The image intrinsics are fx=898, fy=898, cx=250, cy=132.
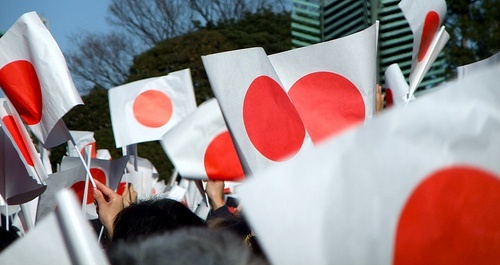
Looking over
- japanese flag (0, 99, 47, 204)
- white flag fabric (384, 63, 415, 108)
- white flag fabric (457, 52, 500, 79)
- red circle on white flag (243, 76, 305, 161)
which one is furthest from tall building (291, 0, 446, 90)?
red circle on white flag (243, 76, 305, 161)

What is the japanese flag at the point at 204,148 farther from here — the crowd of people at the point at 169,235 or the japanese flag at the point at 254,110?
the japanese flag at the point at 254,110

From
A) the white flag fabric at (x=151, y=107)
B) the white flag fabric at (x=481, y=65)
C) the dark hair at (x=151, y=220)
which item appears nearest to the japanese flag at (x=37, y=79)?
the dark hair at (x=151, y=220)

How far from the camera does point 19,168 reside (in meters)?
3.66

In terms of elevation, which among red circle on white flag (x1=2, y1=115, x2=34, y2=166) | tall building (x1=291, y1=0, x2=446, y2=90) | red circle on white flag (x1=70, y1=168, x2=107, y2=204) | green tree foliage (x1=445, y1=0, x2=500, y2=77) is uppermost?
red circle on white flag (x1=2, y1=115, x2=34, y2=166)

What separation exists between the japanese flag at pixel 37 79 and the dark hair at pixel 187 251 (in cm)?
236

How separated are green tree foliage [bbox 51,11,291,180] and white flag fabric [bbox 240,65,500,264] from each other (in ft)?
68.1

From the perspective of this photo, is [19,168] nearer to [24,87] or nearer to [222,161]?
[24,87]

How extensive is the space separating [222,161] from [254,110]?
1.09m

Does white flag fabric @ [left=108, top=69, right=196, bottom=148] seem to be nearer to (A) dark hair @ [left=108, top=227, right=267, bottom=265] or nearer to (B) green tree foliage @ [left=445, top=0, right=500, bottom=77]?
(A) dark hair @ [left=108, top=227, right=267, bottom=265]

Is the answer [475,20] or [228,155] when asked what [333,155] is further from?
[475,20]

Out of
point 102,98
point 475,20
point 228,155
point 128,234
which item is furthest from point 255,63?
point 102,98

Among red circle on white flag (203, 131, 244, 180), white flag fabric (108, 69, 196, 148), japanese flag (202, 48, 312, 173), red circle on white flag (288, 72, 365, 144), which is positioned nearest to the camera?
japanese flag (202, 48, 312, 173)

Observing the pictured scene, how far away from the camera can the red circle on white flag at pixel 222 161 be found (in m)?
3.63

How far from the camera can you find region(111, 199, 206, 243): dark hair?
213 cm
